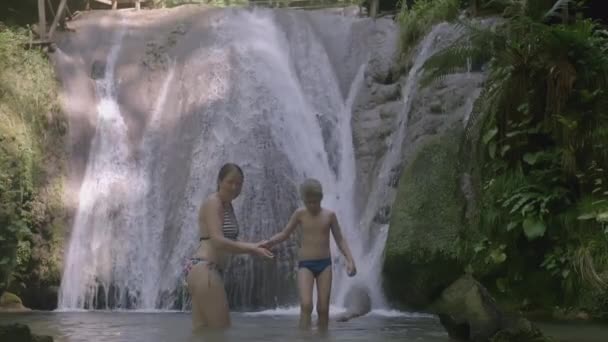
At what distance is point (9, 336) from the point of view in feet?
16.8

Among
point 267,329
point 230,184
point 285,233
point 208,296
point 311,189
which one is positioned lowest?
point 267,329

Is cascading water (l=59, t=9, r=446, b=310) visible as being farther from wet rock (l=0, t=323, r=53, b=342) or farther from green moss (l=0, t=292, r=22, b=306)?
wet rock (l=0, t=323, r=53, b=342)

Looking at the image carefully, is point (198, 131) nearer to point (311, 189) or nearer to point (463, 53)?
point (463, 53)

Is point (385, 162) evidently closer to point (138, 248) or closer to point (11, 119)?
point (138, 248)

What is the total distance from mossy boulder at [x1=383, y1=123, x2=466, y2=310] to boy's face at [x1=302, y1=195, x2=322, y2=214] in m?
3.45

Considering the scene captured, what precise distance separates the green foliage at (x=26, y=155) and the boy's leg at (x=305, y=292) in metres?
7.24

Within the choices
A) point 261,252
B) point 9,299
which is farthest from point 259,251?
point 9,299

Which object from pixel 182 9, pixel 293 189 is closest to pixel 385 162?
pixel 293 189

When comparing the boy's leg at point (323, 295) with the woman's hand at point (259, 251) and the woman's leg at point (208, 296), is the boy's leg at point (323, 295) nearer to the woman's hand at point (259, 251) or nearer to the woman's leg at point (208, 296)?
the woman's leg at point (208, 296)

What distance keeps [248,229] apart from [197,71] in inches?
204

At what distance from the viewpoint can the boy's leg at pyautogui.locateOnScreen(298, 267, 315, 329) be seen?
6.59 metres

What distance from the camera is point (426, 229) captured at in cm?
998

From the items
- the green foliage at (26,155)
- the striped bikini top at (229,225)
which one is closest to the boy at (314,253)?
the striped bikini top at (229,225)

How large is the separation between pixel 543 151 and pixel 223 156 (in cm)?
647
